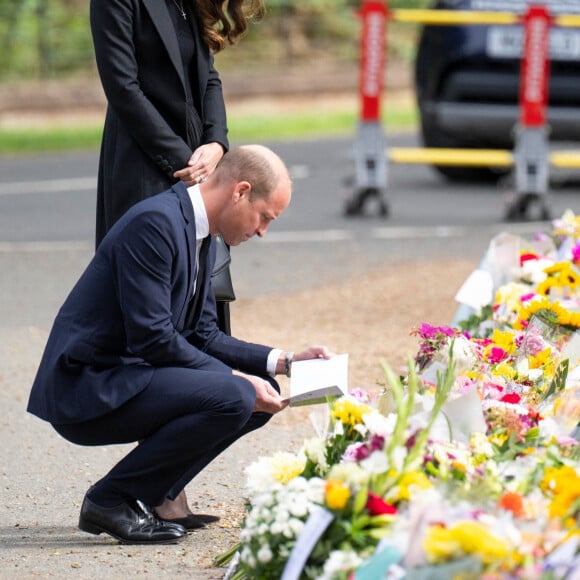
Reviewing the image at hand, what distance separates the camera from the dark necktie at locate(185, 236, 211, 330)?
401 cm

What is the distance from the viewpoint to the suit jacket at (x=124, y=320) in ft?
12.3

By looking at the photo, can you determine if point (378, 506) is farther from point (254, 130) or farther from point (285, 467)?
point (254, 130)

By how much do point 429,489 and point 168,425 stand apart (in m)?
1.08

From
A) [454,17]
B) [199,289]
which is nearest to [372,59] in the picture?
[454,17]

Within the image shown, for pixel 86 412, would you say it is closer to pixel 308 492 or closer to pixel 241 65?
pixel 308 492

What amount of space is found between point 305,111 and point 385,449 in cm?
1700

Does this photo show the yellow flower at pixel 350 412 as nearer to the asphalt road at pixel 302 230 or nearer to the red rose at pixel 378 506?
the red rose at pixel 378 506

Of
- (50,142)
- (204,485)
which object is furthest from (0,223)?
(204,485)

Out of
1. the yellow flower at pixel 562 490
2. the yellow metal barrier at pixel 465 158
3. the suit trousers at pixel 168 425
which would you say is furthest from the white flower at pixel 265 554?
the yellow metal barrier at pixel 465 158

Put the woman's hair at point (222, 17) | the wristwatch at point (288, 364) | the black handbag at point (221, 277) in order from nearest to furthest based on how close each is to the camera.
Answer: the wristwatch at point (288, 364) → the black handbag at point (221, 277) → the woman's hair at point (222, 17)

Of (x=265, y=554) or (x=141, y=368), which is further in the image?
(x=141, y=368)

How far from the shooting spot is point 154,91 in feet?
15.1

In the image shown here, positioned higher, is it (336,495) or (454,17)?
(454,17)

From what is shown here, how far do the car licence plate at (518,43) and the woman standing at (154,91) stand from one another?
646 cm
